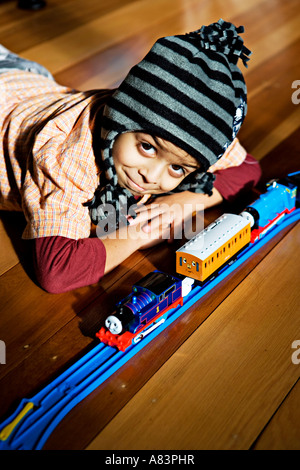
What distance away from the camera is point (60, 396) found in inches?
31.4

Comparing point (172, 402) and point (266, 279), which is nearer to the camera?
point (172, 402)

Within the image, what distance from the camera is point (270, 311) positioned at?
0.95m

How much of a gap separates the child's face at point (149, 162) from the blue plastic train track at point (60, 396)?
24cm

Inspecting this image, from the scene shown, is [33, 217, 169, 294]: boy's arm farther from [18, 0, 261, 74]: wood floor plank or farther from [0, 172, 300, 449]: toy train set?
[18, 0, 261, 74]: wood floor plank

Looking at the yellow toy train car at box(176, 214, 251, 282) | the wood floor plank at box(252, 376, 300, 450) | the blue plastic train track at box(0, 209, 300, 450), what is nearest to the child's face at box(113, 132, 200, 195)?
the yellow toy train car at box(176, 214, 251, 282)

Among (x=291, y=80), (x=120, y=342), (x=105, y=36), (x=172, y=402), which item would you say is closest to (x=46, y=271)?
(x=120, y=342)

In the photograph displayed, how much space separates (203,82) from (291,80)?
941 millimetres

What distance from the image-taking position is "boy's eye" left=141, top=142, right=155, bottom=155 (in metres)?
0.94

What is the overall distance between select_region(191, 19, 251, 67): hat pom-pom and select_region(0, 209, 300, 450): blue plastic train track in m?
0.47

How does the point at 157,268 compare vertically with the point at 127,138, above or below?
below

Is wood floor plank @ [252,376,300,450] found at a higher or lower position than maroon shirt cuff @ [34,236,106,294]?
lower

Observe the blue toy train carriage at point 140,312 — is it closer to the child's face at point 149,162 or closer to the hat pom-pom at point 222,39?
the child's face at point 149,162

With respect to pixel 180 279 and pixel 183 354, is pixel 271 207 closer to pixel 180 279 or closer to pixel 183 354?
pixel 180 279

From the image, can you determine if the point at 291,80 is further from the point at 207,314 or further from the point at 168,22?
the point at 207,314
